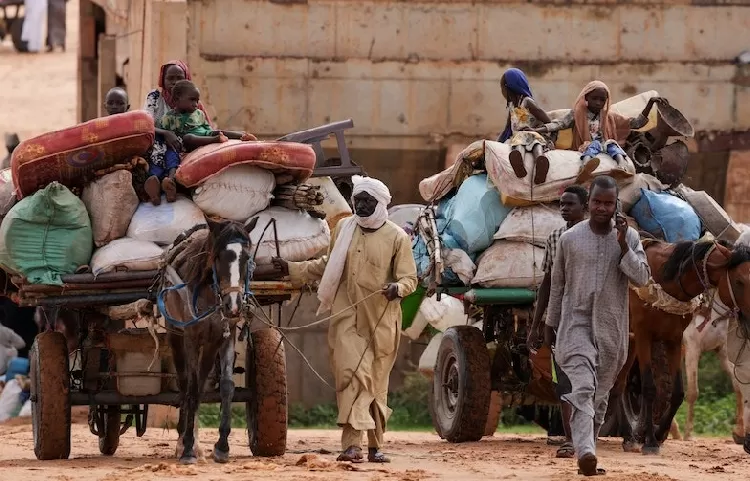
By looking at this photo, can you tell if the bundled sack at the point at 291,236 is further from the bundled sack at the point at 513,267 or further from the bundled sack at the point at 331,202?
the bundled sack at the point at 513,267

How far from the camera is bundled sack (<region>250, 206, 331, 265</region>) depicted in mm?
13289

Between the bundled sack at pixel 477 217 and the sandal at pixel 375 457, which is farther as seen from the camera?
the bundled sack at pixel 477 217

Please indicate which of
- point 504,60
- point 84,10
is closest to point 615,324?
point 504,60

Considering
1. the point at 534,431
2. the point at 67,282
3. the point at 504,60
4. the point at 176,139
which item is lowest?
the point at 534,431

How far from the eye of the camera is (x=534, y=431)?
21.0 metres

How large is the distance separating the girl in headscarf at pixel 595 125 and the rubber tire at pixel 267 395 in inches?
128

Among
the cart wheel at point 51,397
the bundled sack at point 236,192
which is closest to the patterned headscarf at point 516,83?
the bundled sack at point 236,192

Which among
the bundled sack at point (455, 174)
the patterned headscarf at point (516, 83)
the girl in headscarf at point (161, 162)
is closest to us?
the girl in headscarf at point (161, 162)

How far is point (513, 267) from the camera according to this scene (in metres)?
15.2

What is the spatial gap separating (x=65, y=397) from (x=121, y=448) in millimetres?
2432

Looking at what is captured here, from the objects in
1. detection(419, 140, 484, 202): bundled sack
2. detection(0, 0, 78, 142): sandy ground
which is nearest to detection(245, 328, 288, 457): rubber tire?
detection(419, 140, 484, 202): bundled sack

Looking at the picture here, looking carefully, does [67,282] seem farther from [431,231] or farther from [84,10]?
[84,10]

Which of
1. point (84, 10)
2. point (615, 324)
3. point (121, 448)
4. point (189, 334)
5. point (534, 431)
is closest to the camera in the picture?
point (615, 324)

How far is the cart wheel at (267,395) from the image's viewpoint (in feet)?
43.7
